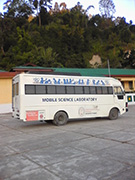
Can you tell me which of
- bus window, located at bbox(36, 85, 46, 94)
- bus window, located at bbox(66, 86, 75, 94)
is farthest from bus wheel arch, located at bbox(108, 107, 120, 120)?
bus window, located at bbox(36, 85, 46, 94)

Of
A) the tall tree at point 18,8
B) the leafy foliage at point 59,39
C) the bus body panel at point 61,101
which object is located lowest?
the bus body panel at point 61,101

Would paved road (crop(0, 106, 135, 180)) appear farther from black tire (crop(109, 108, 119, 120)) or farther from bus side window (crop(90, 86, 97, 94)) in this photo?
black tire (crop(109, 108, 119, 120))

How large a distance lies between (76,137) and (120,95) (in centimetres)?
662

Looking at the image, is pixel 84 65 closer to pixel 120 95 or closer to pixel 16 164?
pixel 120 95

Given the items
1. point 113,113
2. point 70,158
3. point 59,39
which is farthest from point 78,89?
point 59,39

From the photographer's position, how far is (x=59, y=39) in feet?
170

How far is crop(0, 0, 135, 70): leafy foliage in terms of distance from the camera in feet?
137

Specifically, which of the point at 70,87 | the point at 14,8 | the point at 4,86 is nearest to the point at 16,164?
the point at 70,87

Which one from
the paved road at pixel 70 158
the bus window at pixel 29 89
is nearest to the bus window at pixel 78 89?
the bus window at pixel 29 89

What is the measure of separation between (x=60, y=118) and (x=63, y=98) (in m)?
1.18

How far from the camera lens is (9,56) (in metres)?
40.4

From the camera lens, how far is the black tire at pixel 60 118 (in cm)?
1141

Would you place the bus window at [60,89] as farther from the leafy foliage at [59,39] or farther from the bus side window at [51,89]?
the leafy foliage at [59,39]

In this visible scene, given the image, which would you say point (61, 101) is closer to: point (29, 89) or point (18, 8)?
point (29, 89)
